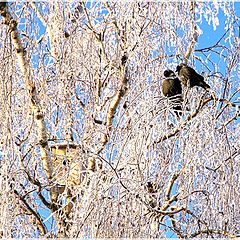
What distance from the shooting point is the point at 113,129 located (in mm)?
3525

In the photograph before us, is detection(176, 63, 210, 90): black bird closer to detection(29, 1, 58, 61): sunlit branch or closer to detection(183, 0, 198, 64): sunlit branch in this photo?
detection(183, 0, 198, 64): sunlit branch

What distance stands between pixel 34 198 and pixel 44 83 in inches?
27.7

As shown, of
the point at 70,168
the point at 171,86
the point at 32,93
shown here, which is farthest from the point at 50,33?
the point at 70,168

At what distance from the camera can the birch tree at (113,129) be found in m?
3.30

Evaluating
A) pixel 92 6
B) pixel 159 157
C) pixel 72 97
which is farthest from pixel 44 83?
pixel 159 157

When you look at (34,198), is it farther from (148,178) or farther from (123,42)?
(123,42)

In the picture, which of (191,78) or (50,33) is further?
(50,33)

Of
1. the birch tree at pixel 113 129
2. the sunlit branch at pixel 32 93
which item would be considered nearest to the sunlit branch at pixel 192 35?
the birch tree at pixel 113 129

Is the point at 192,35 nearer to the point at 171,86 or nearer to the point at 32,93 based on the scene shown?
the point at 171,86

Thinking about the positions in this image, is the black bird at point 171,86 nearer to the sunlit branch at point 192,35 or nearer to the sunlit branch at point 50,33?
the sunlit branch at point 192,35

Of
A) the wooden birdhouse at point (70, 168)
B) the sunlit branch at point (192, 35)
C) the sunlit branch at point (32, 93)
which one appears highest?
the sunlit branch at point (192, 35)

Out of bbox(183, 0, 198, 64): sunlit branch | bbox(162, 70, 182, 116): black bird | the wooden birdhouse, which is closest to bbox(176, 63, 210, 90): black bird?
bbox(162, 70, 182, 116): black bird

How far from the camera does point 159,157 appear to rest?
3652 millimetres

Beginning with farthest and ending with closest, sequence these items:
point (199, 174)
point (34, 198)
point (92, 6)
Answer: point (92, 6)
point (34, 198)
point (199, 174)
